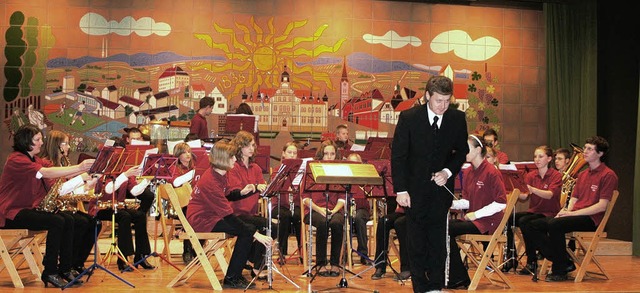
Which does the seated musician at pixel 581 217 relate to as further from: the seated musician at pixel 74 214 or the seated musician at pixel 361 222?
the seated musician at pixel 74 214

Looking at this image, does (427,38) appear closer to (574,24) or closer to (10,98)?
(574,24)

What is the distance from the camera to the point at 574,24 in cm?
1226

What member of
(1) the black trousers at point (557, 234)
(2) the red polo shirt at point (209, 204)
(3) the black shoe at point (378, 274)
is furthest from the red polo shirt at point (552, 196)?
(2) the red polo shirt at point (209, 204)

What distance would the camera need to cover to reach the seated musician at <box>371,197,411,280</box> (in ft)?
23.5

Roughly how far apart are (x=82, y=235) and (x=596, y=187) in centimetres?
487

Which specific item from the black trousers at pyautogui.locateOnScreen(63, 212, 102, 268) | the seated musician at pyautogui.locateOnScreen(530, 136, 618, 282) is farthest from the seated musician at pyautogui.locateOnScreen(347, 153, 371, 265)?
the black trousers at pyautogui.locateOnScreen(63, 212, 102, 268)

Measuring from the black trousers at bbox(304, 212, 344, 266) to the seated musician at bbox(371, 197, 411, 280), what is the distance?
1.28ft

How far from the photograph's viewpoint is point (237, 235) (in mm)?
6492

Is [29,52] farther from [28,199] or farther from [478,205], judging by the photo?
[478,205]

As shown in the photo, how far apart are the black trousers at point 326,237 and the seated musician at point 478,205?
3.99 ft

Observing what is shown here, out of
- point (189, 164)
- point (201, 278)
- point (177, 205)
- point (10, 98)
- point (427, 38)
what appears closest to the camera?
point (177, 205)

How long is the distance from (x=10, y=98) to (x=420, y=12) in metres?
6.33

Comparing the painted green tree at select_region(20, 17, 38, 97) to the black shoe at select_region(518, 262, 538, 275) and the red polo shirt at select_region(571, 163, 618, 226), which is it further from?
the red polo shirt at select_region(571, 163, 618, 226)

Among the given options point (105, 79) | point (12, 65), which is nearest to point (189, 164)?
point (105, 79)
